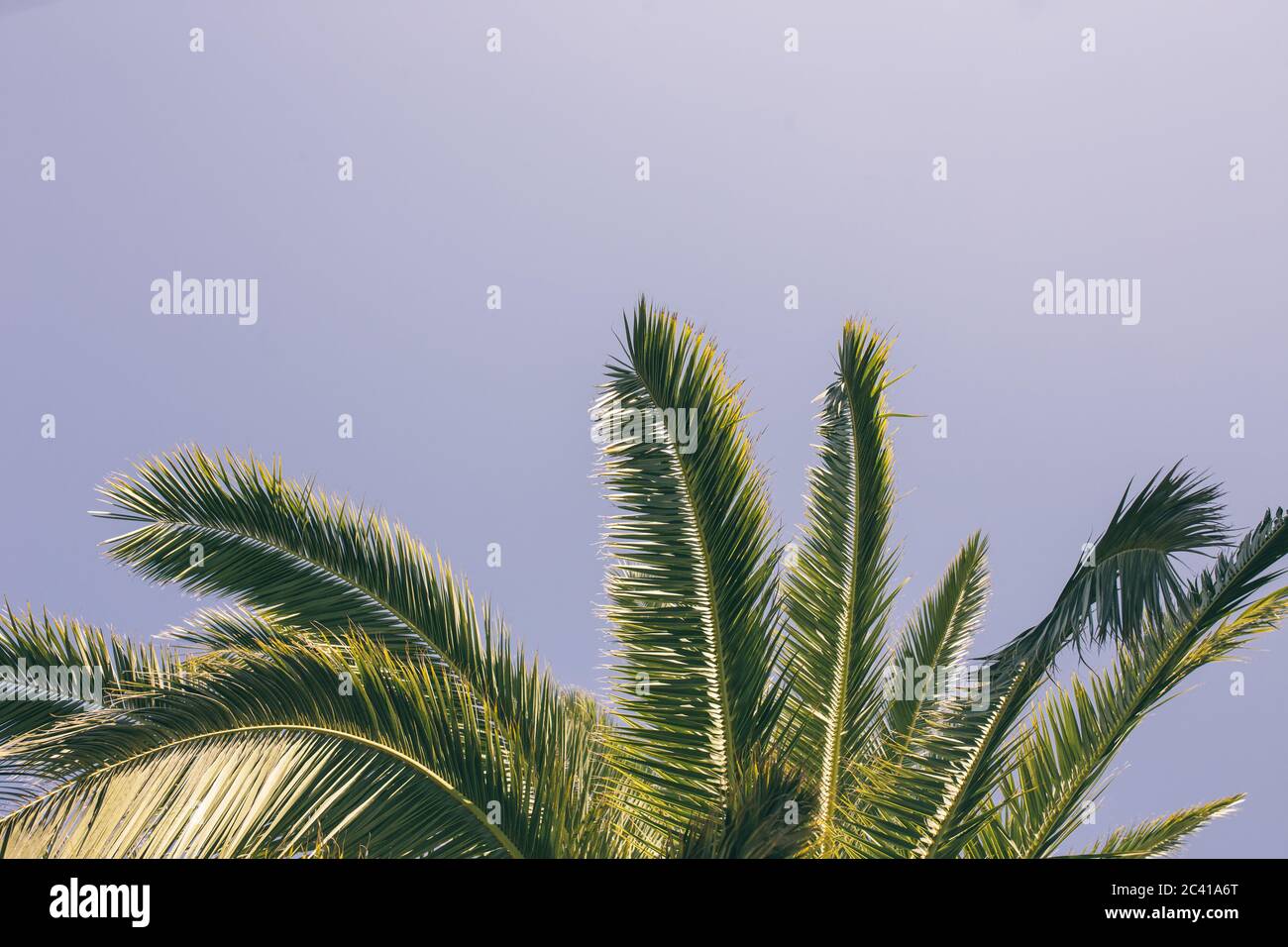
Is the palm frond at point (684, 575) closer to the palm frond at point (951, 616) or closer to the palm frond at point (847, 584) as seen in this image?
the palm frond at point (847, 584)

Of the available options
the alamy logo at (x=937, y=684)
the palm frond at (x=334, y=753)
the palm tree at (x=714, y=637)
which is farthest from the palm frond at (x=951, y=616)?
the palm frond at (x=334, y=753)

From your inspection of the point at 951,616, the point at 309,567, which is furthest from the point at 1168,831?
the point at 309,567

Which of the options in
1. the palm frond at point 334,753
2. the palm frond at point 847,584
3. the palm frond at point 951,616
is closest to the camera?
the palm frond at point 334,753

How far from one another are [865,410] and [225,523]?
371 centimetres

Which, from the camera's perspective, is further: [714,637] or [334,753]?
[714,637]

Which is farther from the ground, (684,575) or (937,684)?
(684,575)

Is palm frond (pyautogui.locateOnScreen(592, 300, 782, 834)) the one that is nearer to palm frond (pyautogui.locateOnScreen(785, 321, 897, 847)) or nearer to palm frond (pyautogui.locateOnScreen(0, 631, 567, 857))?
palm frond (pyautogui.locateOnScreen(785, 321, 897, 847))
